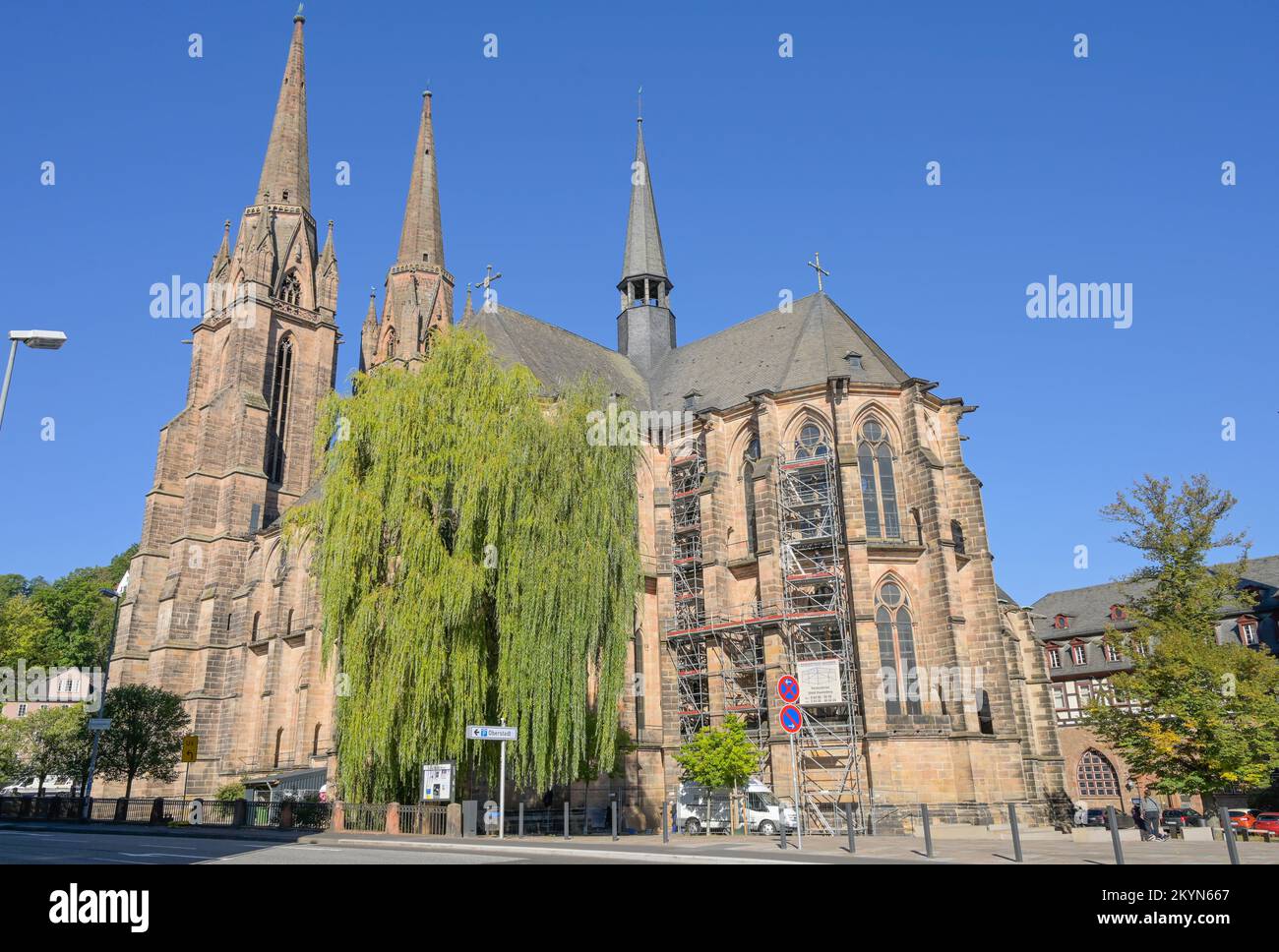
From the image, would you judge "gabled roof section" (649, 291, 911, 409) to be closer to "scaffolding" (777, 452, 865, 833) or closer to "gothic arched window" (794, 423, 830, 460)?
"gothic arched window" (794, 423, 830, 460)

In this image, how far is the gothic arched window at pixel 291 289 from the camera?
51.9 m

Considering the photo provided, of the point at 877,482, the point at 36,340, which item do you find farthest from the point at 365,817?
the point at 877,482

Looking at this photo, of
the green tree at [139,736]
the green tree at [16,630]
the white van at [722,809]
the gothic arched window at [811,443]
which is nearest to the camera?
the white van at [722,809]

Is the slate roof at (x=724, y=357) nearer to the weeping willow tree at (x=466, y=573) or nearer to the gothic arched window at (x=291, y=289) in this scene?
the weeping willow tree at (x=466, y=573)

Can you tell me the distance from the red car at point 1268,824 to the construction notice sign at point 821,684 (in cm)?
1386

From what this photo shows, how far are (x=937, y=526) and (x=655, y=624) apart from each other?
33.6 feet

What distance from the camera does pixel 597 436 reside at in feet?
78.5

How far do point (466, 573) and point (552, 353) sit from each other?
20.8 m

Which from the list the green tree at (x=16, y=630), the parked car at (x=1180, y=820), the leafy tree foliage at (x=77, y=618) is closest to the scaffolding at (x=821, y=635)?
the parked car at (x=1180, y=820)

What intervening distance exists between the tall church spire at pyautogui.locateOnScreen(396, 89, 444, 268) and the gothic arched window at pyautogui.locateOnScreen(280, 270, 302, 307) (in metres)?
6.57
